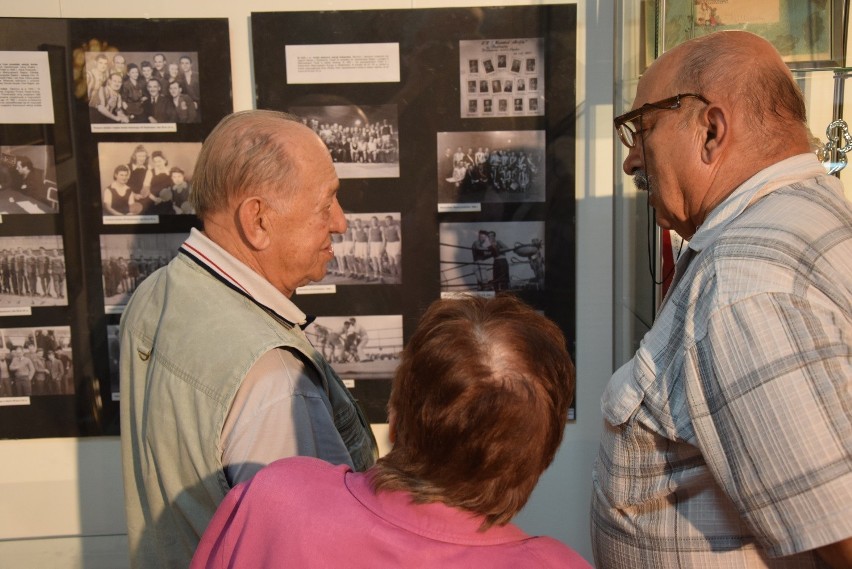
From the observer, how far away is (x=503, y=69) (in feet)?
7.82

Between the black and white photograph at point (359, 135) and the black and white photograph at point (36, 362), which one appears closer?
the black and white photograph at point (359, 135)

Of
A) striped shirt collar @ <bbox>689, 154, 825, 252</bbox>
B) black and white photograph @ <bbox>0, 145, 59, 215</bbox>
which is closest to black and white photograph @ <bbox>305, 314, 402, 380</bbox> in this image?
black and white photograph @ <bbox>0, 145, 59, 215</bbox>

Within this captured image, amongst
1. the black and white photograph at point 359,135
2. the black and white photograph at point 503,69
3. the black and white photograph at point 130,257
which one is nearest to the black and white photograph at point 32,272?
the black and white photograph at point 130,257

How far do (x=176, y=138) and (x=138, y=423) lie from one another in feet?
3.83

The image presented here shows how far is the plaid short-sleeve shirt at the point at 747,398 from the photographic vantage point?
3.52ft

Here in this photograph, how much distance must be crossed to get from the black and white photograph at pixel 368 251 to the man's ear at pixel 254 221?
883 mm

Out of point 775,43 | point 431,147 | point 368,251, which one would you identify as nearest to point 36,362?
point 368,251

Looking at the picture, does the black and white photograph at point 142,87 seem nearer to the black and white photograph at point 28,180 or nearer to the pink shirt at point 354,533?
the black and white photograph at point 28,180

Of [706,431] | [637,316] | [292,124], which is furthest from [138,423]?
[637,316]

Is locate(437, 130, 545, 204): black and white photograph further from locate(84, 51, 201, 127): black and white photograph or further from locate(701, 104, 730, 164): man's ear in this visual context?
locate(701, 104, 730, 164): man's ear

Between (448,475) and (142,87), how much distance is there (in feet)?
6.41

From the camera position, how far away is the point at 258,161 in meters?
1.58

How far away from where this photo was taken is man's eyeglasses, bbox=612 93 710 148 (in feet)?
4.79

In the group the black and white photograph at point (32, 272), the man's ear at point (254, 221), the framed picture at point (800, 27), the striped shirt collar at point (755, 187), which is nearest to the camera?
the striped shirt collar at point (755, 187)
